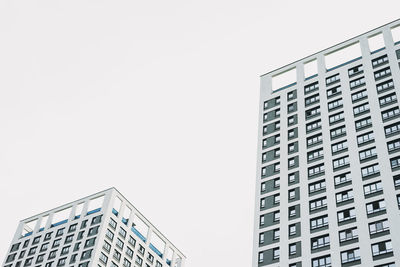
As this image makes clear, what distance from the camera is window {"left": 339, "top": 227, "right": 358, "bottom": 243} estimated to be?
5545cm

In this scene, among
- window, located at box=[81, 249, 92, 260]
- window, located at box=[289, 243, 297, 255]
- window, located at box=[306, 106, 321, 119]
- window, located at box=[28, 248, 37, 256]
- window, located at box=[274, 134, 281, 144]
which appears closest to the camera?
window, located at box=[289, 243, 297, 255]

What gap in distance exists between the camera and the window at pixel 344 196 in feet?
196

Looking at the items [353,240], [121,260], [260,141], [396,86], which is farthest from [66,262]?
[396,86]

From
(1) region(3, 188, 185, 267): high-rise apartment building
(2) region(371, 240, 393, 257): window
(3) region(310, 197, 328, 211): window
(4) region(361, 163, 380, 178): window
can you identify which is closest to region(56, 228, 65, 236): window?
(1) region(3, 188, 185, 267): high-rise apartment building

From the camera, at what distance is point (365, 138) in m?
64.9

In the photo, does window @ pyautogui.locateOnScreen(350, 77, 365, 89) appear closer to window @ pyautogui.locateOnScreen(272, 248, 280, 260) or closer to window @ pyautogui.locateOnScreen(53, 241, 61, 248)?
window @ pyautogui.locateOnScreen(272, 248, 280, 260)

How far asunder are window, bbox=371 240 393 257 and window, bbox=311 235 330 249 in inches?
210

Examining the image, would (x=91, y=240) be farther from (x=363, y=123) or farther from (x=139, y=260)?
(x=363, y=123)

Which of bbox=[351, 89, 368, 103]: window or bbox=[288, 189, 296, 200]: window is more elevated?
bbox=[351, 89, 368, 103]: window

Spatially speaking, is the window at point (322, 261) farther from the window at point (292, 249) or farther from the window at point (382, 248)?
the window at point (382, 248)

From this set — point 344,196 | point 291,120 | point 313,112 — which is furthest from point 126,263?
point 344,196

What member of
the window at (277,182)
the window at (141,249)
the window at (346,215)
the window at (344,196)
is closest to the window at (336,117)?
the window at (277,182)

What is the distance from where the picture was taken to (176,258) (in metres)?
119

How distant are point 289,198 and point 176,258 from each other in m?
60.2
